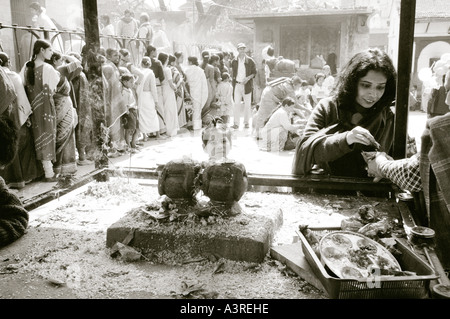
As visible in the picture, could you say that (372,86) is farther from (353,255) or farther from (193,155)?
(193,155)

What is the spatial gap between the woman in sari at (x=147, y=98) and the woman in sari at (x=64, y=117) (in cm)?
224

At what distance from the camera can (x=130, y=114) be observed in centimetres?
839

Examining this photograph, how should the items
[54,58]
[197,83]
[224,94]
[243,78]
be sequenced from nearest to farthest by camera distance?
[54,58] → [197,83] → [224,94] → [243,78]

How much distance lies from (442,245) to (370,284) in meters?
0.82

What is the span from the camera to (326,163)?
3055 mm

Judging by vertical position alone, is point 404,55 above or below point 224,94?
above

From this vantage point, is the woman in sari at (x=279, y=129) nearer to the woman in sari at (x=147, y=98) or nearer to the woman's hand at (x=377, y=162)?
the woman in sari at (x=147, y=98)

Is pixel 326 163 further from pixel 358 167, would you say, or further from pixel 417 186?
pixel 417 186

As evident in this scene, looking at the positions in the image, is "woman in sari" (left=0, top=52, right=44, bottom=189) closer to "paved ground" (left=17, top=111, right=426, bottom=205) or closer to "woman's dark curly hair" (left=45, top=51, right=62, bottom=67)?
"paved ground" (left=17, top=111, right=426, bottom=205)

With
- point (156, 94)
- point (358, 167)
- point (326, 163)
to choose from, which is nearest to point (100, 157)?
point (326, 163)

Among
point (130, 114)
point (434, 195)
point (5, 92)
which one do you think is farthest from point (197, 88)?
point (434, 195)

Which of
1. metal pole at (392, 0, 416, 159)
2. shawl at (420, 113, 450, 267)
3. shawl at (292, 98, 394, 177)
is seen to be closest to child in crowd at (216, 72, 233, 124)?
shawl at (292, 98, 394, 177)

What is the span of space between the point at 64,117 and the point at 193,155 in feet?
6.55

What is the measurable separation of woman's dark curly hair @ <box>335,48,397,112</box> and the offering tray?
1314 mm
